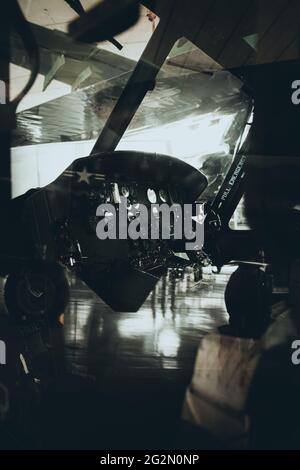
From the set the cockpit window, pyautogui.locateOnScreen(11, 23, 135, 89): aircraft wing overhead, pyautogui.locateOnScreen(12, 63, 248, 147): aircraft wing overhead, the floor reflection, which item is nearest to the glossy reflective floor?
the floor reflection

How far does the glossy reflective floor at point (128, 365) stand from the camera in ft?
5.44

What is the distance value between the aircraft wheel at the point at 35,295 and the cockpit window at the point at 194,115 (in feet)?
2.60

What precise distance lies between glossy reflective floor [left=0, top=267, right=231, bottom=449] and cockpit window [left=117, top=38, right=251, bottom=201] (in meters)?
0.65

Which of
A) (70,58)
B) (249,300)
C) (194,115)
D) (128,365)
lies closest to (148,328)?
(128,365)

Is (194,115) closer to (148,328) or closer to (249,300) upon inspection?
(249,300)

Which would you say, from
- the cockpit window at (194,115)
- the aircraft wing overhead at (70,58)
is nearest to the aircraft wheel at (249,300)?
the cockpit window at (194,115)

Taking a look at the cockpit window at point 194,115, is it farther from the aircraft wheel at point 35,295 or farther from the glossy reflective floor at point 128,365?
the aircraft wheel at point 35,295

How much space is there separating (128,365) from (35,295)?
0.65 meters

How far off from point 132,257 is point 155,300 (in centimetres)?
33

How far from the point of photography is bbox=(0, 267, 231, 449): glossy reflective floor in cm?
166

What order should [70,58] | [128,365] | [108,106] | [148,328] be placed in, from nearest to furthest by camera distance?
1. [70,58]
2. [108,106]
3. [128,365]
4. [148,328]

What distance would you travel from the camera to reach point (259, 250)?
7.11 feet

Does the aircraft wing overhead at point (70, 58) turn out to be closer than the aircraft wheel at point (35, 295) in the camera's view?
Yes

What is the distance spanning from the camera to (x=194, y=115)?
2.18m
